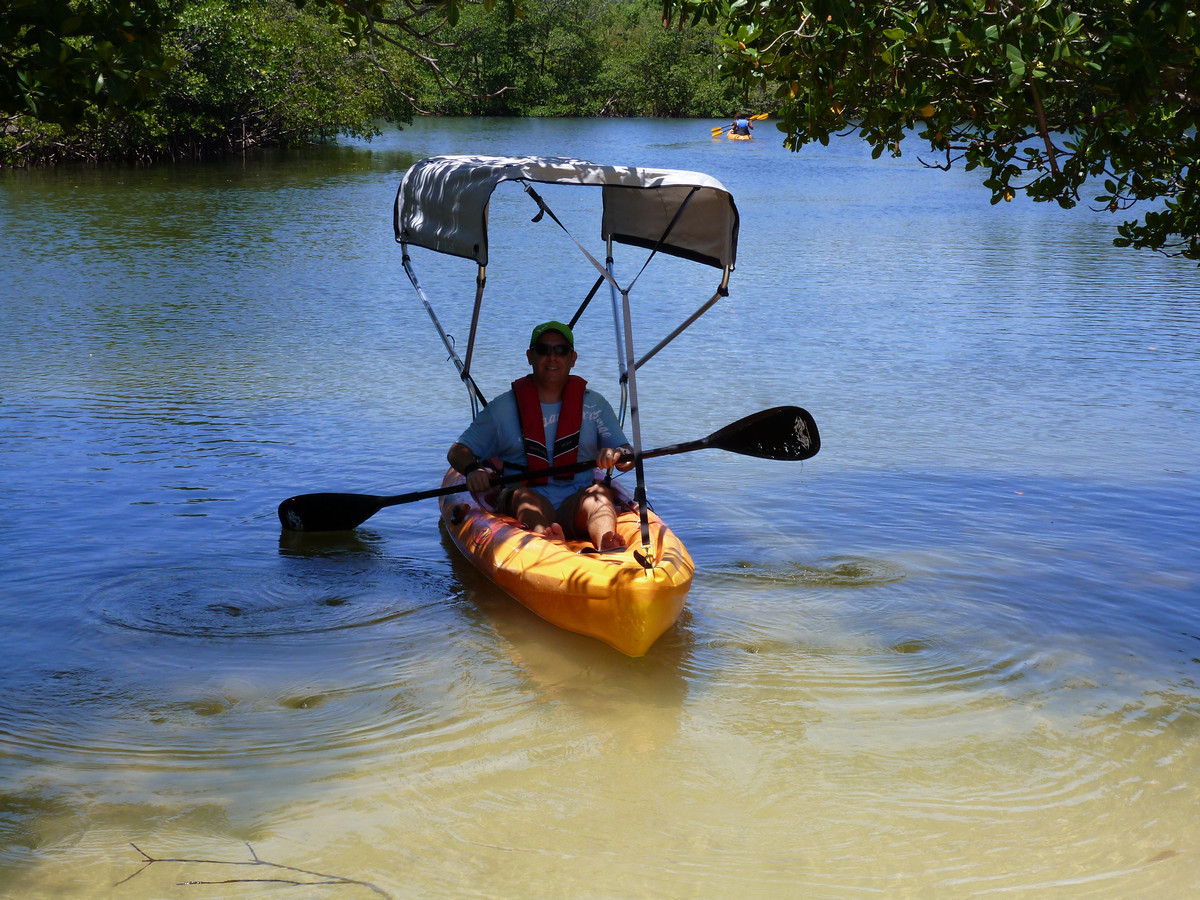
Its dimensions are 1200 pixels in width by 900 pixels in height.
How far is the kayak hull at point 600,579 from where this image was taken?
17.0 ft

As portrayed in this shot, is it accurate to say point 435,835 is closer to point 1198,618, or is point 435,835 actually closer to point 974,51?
point 974,51

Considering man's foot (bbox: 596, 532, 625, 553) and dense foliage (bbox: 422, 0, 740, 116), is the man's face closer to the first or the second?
man's foot (bbox: 596, 532, 625, 553)

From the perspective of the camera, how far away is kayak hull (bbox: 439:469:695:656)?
5191mm

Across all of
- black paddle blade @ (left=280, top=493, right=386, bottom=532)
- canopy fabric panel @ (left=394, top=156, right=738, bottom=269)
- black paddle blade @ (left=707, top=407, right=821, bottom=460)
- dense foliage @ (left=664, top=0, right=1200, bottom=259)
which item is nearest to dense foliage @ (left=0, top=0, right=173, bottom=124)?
canopy fabric panel @ (left=394, top=156, right=738, bottom=269)

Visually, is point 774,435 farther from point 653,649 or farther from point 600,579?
point 600,579

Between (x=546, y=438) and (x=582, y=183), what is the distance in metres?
1.36

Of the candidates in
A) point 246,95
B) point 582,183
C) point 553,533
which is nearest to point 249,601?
point 553,533

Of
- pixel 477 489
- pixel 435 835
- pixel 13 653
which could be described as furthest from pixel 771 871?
pixel 13 653

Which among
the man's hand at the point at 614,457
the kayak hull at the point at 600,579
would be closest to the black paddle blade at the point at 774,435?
the man's hand at the point at 614,457

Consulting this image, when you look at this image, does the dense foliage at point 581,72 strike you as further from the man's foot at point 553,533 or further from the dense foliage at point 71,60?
the dense foliage at point 71,60

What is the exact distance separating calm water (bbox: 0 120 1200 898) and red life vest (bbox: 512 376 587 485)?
85cm

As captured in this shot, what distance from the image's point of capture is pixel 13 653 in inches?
217

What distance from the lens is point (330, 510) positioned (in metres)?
6.96

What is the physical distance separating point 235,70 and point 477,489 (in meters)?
27.4
